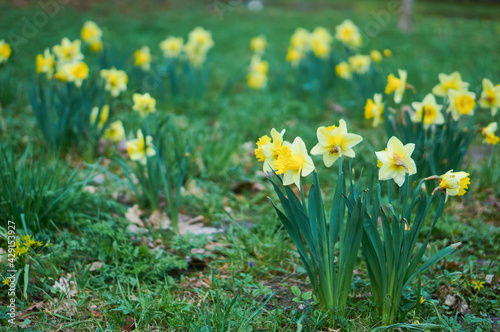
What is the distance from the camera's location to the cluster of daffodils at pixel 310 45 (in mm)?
4551

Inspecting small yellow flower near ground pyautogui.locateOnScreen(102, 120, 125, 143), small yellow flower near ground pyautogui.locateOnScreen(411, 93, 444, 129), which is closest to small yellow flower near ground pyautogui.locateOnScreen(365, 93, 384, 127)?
small yellow flower near ground pyautogui.locateOnScreen(411, 93, 444, 129)

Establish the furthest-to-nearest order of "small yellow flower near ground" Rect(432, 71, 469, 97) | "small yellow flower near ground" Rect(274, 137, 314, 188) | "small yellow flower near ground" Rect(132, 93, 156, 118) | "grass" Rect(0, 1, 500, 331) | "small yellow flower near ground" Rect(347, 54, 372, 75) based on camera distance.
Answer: "small yellow flower near ground" Rect(347, 54, 372, 75), "small yellow flower near ground" Rect(132, 93, 156, 118), "small yellow flower near ground" Rect(432, 71, 469, 97), "grass" Rect(0, 1, 500, 331), "small yellow flower near ground" Rect(274, 137, 314, 188)

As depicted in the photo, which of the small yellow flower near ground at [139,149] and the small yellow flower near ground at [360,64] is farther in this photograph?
the small yellow flower near ground at [360,64]

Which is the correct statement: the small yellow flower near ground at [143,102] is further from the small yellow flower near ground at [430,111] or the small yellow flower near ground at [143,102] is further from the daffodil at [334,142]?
the small yellow flower near ground at [430,111]

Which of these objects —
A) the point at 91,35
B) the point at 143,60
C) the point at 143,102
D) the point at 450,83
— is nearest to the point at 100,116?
the point at 143,102

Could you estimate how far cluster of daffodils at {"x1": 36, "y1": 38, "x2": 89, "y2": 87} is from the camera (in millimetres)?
2873

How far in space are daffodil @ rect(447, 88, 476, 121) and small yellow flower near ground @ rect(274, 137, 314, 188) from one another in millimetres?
1345

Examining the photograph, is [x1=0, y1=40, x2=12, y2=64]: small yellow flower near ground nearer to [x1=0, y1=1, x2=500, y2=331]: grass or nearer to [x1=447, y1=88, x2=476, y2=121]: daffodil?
[x1=0, y1=1, x2=500, y2=331]: grass

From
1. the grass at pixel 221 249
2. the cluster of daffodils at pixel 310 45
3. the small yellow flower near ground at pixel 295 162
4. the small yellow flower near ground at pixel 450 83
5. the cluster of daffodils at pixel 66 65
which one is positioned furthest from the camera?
the cluster of daffodils at pixel 310 45

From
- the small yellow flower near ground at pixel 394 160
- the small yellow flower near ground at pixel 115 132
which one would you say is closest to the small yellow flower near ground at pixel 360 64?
the small yellow flower near ground at pixel 115 132

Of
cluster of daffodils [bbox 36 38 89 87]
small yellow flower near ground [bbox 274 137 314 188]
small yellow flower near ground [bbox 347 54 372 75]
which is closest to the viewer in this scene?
small yellow flower near ground [bbox 274 137 314 188]

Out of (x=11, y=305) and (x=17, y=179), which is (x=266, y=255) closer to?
(x=11, y=305)

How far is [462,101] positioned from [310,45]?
289 cm

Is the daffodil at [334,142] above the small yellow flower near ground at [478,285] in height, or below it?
above
